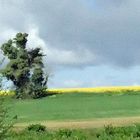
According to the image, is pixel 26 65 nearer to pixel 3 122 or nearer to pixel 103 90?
pixel 103 90

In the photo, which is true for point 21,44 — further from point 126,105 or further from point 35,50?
point 126,105

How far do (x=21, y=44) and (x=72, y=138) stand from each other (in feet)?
191

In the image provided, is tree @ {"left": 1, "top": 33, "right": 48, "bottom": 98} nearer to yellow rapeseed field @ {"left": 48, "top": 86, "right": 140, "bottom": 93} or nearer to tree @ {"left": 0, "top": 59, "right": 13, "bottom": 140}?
yellow rapeseed field @ {"left": 48, "top": 86, "right": 140, "bottom": 93}

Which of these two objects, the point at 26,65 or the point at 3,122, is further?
the point at 26,65

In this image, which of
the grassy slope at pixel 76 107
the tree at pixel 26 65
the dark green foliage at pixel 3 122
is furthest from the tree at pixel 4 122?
the tree at pixel 26 65

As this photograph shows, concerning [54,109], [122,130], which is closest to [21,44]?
[54,109]

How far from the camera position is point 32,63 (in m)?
81.8

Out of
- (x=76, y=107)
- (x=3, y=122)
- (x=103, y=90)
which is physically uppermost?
(x=103, y=90)

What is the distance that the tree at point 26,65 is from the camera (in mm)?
77875

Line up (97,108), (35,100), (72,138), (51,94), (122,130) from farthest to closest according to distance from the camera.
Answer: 1. (51,94)
2. (35,100)
3. (97,108)
4. (122,130)
5. (72,138)

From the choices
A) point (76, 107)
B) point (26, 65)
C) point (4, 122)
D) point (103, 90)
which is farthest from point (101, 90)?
point (4, 122)

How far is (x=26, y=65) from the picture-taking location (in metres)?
81.5

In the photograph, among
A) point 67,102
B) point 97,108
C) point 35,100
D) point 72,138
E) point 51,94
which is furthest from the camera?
point 51,94

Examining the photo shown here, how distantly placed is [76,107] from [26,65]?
18.9m
